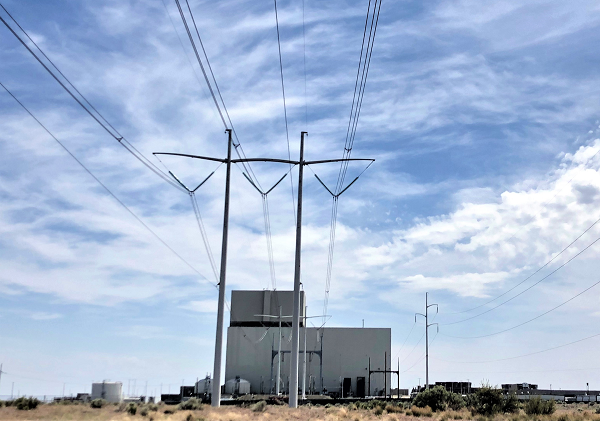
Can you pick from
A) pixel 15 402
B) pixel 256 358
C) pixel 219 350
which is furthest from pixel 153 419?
pixel 256 358

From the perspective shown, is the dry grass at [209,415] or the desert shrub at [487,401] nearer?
the dry grass at [209,415]

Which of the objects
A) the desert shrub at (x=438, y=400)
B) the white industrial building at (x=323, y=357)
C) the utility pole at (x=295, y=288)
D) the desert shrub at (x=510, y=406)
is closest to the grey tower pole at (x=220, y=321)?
the utility pole at (x=295, y=288)

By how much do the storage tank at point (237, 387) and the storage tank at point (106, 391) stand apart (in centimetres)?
5747

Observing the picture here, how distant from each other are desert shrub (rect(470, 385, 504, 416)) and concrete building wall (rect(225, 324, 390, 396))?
5582 cm

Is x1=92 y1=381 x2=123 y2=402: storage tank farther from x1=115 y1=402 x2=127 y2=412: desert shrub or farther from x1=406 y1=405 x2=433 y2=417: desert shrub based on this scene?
x1=406 y1=405 x2=433 y2=417: desert shrub

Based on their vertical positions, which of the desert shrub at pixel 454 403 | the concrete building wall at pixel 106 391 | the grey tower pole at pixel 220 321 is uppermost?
the grey tower pole at pixel 220 321

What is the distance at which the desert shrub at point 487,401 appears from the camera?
3825 centimetres

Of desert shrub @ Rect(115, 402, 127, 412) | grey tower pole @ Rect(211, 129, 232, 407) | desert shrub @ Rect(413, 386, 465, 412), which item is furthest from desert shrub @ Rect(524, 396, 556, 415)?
desert shrub @ Rect(115, 402, 127, 412)

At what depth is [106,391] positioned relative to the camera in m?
32.1

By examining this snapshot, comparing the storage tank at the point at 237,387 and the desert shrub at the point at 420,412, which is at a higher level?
the desert shrub at the point at 420,412

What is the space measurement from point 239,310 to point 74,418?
3171 inches

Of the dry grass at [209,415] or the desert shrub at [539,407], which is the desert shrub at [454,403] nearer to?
the dry grass at [209,415]

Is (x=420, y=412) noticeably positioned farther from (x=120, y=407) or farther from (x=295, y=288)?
(x=120, y=407)

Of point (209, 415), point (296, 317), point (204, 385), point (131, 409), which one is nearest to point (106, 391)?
point (131, 409)
